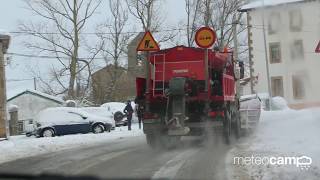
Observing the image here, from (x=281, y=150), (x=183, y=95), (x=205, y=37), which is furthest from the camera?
(x=183, y=95)

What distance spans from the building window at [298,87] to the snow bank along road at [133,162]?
7.72 ft

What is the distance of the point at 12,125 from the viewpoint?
3872cm

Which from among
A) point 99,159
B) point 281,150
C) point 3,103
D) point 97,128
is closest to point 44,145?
point 3,103

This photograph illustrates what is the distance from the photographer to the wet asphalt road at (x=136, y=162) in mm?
11117

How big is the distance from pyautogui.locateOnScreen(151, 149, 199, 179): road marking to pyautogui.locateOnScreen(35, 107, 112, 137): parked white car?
12.8 metres

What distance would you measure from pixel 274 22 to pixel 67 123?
53.9 ft

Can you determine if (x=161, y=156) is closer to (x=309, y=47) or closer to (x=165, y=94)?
(x=165, y=94)

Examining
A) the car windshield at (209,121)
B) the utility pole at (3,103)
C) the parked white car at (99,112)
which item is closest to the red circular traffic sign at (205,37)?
the car windshield at (209,121)

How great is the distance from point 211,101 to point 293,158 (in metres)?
5.34

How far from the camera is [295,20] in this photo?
13.0 meters

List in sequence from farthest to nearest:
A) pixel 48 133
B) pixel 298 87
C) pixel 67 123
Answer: pixel 67 123
pixel 48 133
pixel 298 87

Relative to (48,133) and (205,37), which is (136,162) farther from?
(48,133)

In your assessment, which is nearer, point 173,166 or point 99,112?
point 173,166

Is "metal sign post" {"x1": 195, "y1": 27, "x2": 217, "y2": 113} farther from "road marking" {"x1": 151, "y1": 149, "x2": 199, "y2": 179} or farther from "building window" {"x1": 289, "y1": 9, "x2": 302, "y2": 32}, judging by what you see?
"road marking" {"x1": 151, "y1": 149, "x2": 199, "y2": 179}
